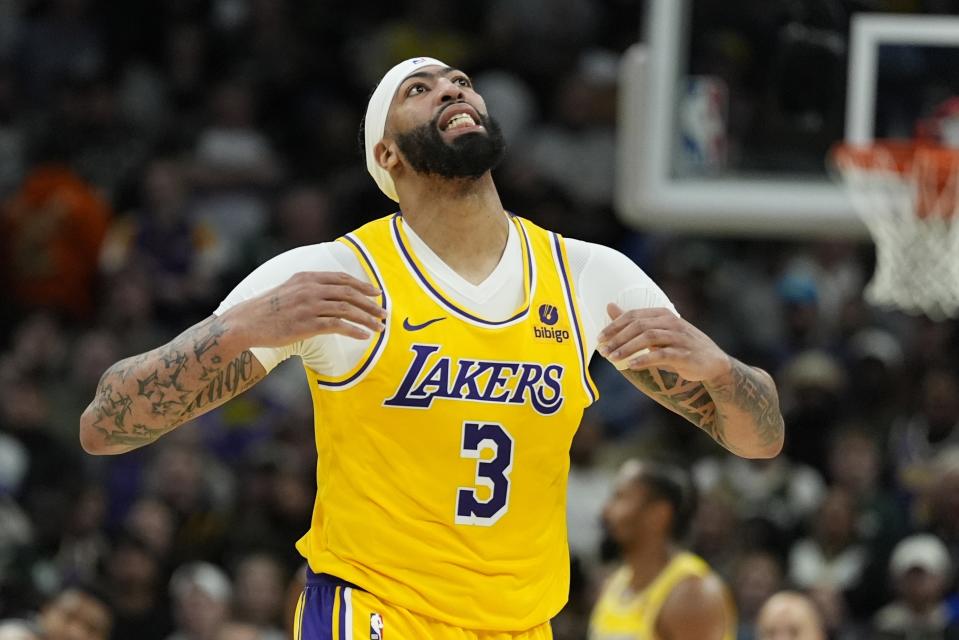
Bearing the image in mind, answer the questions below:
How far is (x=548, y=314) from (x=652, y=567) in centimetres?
275

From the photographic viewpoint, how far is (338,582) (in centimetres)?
467

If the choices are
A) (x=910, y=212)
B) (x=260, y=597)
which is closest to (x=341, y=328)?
(x=910, y=212)

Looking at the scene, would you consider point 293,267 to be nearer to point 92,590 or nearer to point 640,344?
point 640,344

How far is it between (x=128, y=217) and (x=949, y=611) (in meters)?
6.87

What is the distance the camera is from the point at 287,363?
38.7 ft

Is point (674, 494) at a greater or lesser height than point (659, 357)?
lesser

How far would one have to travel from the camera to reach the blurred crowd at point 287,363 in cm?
977

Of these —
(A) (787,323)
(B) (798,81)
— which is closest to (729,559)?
(A) (787,323)

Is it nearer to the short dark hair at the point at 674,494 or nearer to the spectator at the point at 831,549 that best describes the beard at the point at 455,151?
the short dark hair at the point at 674,494

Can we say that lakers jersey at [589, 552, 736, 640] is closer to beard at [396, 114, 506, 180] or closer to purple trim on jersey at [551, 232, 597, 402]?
purple trim on jersey at [551, 232, 597, 402]

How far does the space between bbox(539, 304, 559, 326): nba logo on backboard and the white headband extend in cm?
59

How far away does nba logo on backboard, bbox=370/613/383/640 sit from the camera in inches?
179

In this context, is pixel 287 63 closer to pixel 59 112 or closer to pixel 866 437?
pixel 59 112

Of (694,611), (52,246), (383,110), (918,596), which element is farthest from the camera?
(52,246)
